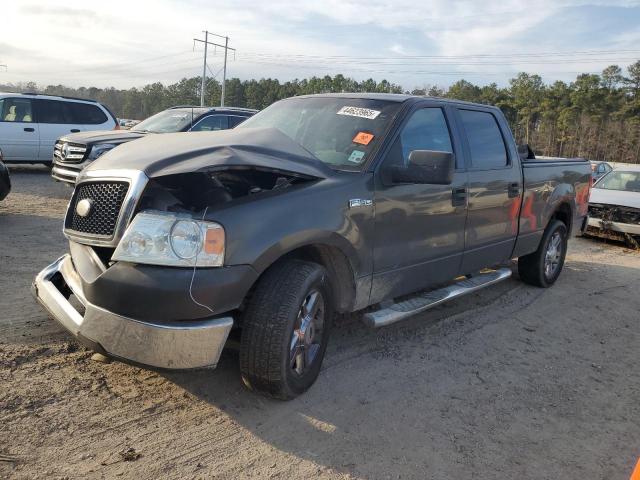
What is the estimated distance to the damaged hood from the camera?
3.00 metres

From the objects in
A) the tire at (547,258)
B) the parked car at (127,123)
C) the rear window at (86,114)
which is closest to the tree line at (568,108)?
the parked car at (127,123)

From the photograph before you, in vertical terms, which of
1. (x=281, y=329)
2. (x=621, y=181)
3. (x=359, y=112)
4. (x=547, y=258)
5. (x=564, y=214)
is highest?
(x=359, y=112)

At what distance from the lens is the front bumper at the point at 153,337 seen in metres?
2.76

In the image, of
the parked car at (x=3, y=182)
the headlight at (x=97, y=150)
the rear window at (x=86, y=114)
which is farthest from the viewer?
the rear window at (x=86, y=114)

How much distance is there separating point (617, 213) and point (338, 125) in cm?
797

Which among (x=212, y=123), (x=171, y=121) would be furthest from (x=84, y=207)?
(x=171, y=121)

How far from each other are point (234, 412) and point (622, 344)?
364 cm

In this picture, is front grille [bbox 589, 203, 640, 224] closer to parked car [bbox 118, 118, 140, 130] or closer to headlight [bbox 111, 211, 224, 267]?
headlight [bbox 111, 211, 224, 267]

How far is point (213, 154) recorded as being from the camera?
124 inches

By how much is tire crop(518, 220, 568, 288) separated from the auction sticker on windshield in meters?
3.22

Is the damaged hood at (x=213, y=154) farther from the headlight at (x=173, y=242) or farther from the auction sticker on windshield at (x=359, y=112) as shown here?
the auction sticker on windshield at (x=359, y=112)

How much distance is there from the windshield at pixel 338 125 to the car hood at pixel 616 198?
7.62 meters

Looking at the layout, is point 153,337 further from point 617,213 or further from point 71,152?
point 617,213

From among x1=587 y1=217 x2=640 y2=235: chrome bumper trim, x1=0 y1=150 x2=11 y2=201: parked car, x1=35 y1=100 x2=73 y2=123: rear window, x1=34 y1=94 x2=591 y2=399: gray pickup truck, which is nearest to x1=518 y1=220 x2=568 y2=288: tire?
x1=34 y1=94 x2=591 y2=399: gray pickup truck
